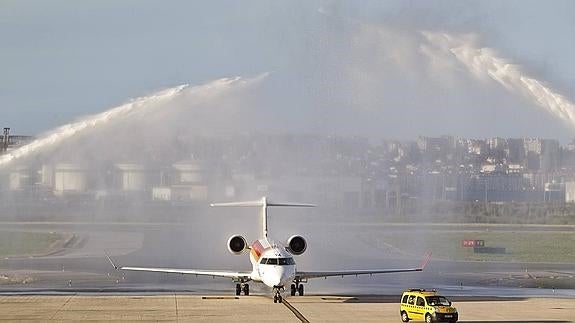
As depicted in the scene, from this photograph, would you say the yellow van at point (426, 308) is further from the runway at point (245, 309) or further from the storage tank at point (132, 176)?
the storage tank at point (132, 176)

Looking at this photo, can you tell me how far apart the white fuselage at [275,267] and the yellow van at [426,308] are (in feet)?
36.5

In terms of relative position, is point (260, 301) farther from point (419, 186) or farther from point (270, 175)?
point (419, 186)

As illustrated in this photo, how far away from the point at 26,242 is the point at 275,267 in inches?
1915

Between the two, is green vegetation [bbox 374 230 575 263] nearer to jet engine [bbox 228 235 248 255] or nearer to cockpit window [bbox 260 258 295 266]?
jet engine [bbox 228 235 248 255]

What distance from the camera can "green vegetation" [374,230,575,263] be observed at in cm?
9894

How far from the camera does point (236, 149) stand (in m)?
93.2

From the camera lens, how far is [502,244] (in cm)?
11138

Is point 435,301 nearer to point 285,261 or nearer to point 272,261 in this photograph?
point 285,261

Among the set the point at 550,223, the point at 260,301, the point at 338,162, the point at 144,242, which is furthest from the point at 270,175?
the point at 550,223

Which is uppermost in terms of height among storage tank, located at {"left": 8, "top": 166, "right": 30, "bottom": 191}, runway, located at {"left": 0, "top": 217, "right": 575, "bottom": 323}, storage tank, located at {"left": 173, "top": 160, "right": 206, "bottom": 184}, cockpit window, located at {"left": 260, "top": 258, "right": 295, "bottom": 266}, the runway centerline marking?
storage tank, located at {"left": 173, "top": 160, "right": 206, "bottom": 184}

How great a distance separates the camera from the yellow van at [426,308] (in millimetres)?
49938

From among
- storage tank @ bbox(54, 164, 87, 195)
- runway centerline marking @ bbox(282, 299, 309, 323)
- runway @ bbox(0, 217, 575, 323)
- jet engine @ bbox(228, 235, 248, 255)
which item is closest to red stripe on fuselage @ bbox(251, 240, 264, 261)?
jet engine @ bbox(228, 235, 248, 255)

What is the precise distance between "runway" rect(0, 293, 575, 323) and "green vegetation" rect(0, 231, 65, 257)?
117 ft

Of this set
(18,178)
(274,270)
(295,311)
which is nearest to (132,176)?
(18,178)
